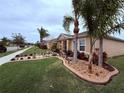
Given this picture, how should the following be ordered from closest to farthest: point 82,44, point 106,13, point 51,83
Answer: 1. point 51,83
2. point 106,13
3. point 82,44

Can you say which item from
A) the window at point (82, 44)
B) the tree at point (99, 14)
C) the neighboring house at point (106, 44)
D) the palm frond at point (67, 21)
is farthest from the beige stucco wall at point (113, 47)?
the tree at point (99, 14)

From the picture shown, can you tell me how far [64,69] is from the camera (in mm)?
13938

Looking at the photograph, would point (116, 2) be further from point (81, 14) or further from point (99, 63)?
point (99, 63)

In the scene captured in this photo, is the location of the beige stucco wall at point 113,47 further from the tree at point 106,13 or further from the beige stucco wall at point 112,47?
the tree at point 106,13

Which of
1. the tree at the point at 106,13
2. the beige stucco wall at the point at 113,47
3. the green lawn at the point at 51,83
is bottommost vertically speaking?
the green lawn at the point at 51,83

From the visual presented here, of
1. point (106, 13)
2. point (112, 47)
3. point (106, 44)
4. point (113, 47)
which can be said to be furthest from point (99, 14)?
point (113, 47)

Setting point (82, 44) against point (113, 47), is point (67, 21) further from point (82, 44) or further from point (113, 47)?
point (113, 47)

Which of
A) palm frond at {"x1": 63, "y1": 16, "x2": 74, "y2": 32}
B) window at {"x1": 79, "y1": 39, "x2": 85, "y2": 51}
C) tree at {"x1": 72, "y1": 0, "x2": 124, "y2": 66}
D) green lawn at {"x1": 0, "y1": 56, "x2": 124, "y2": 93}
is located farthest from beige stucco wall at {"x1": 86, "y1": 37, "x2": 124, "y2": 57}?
green lawn at {"x1": 0, "y1": 56, "x2": 124, "y2": 93}

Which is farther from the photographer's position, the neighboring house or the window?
the window

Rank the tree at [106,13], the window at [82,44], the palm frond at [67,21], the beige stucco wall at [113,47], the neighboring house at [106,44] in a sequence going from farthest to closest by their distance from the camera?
the beige stucco wall at [113,47], the window at [82,44], the neighboring house at [106,44], the palm frond at [67,21], the tree at [106,13]

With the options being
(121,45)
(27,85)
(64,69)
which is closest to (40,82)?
(27,85)

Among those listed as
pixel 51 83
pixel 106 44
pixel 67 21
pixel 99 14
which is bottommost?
pixel 51 83

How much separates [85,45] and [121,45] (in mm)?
8389

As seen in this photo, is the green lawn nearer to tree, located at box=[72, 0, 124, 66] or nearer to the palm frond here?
tree, located at box=[72, 0, 124, 66]
